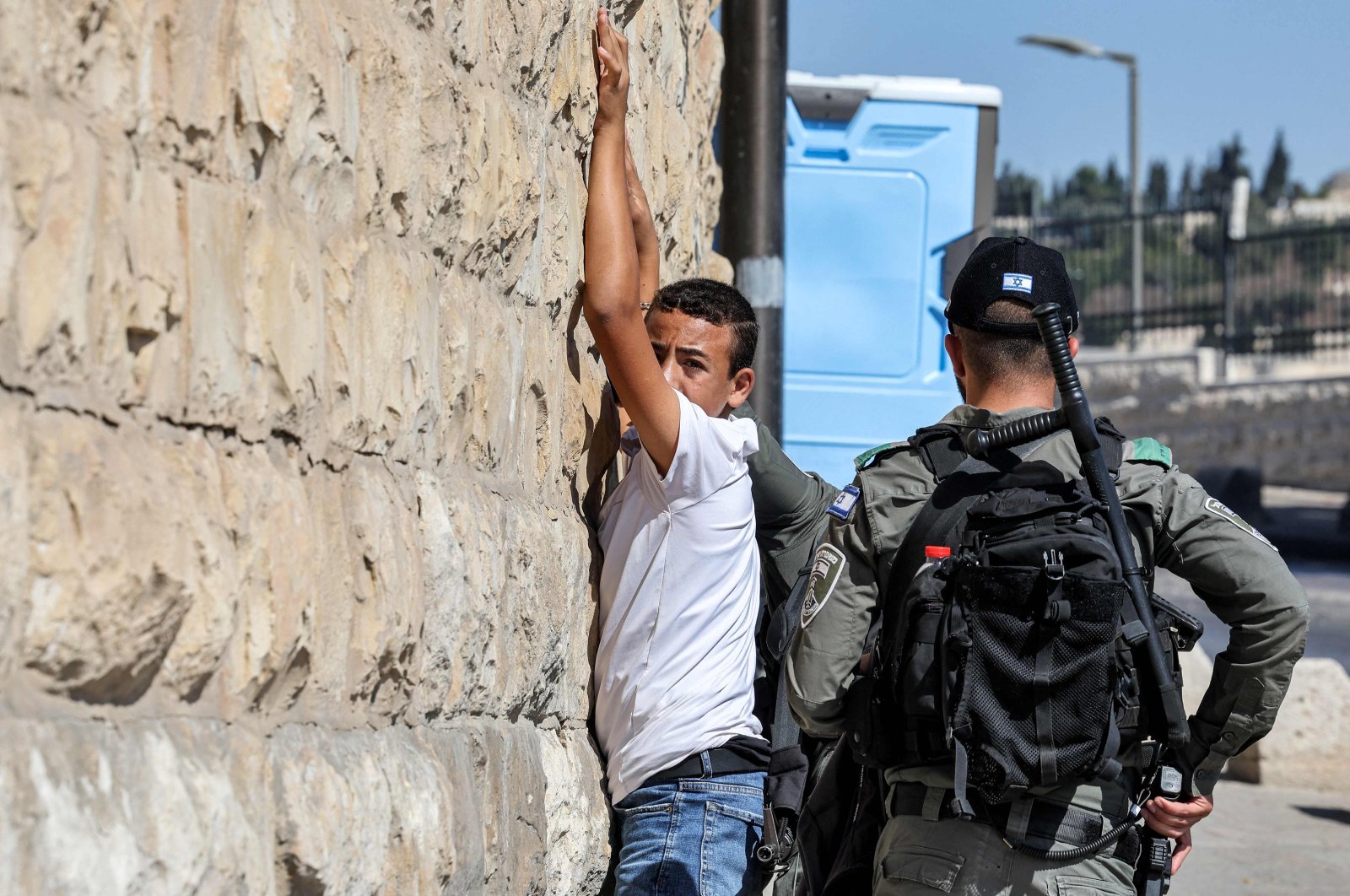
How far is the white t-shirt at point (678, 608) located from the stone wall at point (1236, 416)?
729 inches

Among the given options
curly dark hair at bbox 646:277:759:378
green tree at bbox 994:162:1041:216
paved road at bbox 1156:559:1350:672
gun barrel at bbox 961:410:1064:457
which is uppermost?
green tree at bbox 994:162:1041:216

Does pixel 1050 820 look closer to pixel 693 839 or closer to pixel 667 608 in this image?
pixel 693 839

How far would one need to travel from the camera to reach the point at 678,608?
2834 mm

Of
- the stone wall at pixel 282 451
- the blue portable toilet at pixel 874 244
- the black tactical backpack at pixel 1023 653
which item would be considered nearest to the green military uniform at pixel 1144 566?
the black tactical backpack at pixel 1023 653

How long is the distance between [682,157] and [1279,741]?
5.14m

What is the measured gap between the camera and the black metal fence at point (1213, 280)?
2186 cm

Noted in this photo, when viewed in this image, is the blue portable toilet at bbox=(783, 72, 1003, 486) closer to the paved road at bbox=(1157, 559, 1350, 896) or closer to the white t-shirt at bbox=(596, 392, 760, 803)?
the paved road at bbox=(1157, 559, 1350, 896)

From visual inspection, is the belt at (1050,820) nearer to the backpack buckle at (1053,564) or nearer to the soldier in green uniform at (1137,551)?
the soldier in green uniform at (1137,551)

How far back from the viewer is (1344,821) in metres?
6.82

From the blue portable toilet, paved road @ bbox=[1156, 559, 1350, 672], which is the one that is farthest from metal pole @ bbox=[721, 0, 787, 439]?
paved road @ bbox=[1156, 559, 1350, 672]

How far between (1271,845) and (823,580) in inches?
181

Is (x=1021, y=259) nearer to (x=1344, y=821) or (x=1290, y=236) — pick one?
(x=1344, y=821)

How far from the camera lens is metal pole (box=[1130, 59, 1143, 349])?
22.8m

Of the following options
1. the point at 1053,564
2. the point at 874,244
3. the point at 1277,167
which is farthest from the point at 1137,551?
the point at 1277,167
